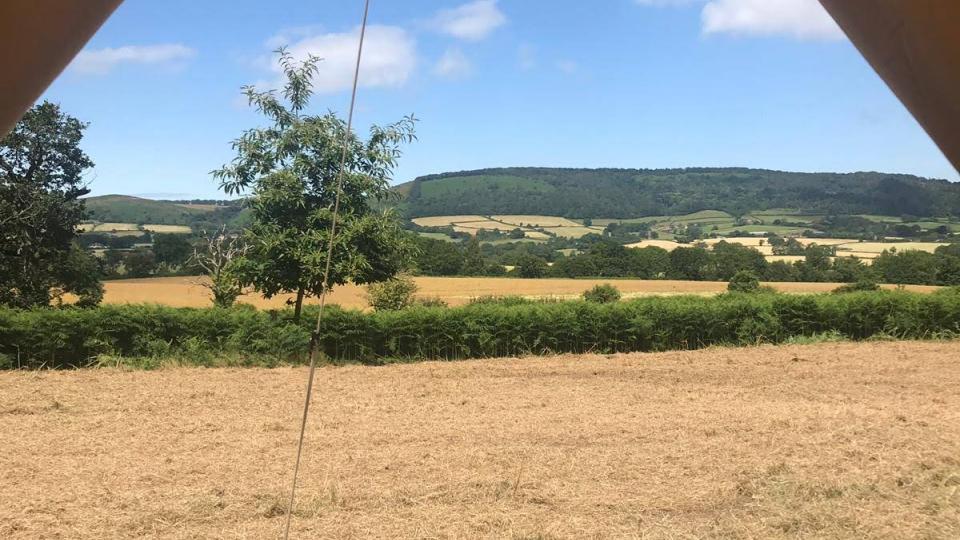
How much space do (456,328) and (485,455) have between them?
8.19 meters

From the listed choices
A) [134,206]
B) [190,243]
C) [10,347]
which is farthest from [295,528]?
[134,206]

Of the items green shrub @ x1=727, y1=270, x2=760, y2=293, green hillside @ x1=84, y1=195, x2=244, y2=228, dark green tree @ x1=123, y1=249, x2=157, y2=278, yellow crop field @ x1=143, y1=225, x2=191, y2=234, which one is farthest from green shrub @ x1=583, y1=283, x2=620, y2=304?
yellow crop field @ x1=143, y1=225, x2=191, y2=234

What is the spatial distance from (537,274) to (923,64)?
3850 centimetres

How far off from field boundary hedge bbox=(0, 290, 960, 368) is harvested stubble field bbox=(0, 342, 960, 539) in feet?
3.03

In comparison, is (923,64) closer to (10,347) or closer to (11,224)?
(10,347)

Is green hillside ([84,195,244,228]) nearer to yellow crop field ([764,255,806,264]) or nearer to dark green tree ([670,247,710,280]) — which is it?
dark green tree ([670,247,710,280])

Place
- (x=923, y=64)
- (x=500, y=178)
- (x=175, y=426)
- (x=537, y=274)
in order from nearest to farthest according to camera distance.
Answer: (x=923, y=64)
(x=175, y=426)
(x=537, y=274)
(x=500, y=178)

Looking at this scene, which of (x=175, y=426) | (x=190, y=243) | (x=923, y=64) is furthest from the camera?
(x=190, y=243)

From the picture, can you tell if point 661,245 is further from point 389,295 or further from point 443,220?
point 389,295

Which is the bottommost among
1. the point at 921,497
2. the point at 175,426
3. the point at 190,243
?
the point at 175,426

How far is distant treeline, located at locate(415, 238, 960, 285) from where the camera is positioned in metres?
34.1

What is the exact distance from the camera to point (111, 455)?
6996mm

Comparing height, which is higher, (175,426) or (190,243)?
(190,243)

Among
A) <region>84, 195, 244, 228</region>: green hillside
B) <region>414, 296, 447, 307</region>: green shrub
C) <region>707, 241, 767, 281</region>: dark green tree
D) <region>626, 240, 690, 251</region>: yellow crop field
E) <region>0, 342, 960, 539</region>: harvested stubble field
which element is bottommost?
<region>0, 342, 960, 539</region>: harvested stubble field
